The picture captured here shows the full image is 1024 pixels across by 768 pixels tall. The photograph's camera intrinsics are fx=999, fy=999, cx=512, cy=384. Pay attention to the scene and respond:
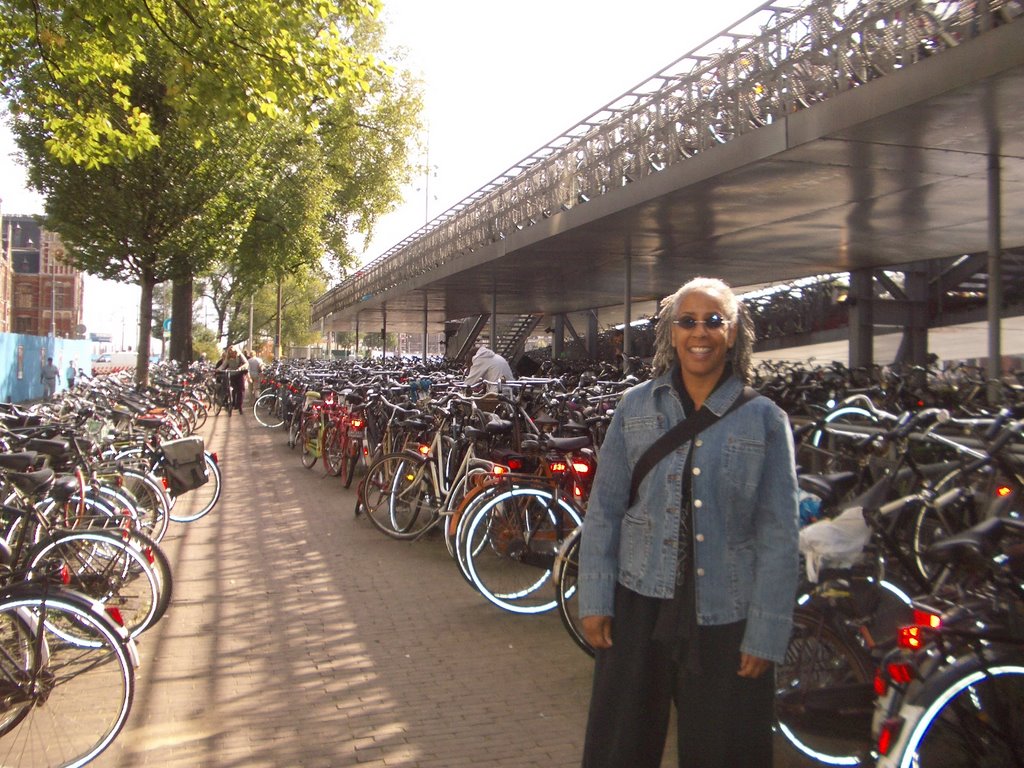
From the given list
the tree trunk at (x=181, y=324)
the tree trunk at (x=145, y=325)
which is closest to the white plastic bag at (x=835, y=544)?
the tree trunk at (x=145, y=325)

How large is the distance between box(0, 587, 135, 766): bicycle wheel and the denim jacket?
2.14m

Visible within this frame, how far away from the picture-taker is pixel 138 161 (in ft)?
56.0

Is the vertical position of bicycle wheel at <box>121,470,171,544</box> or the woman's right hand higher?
the woman's right hand

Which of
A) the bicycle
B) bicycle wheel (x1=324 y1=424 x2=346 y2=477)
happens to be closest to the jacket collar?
the bicycle

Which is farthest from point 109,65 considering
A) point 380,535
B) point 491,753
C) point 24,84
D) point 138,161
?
point 491,753

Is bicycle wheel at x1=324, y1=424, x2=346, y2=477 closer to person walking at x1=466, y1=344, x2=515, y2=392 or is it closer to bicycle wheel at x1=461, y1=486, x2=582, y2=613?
person walking at x1=466, y1=344, x2=515, y2=392

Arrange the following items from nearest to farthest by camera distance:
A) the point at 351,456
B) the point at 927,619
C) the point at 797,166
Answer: the point at 927,619, the point at 797,166, the point at 351,456

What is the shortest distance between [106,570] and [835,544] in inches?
136

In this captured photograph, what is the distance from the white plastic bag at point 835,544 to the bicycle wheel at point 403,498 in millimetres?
4424

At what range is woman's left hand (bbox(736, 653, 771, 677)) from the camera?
7.84ft

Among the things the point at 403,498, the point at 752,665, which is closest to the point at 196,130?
the point at 403,498

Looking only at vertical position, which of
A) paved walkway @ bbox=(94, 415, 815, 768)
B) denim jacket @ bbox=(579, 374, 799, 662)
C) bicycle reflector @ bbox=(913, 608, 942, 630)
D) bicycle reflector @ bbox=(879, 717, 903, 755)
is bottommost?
paved walkway @ bbox=(94, 415, 815, 768)

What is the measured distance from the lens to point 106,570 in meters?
4.88

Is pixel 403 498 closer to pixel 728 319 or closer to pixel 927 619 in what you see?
pixel 927 619
